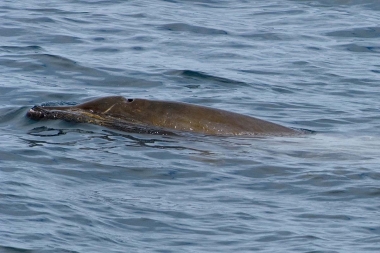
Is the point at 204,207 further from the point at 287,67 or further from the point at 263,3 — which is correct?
the point at 263,3

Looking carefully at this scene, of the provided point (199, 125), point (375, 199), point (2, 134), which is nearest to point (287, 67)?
point (199, 125)

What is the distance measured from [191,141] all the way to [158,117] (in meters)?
0.58

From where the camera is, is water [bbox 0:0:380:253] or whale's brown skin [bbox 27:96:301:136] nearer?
water [bbox 0:0:380:253]

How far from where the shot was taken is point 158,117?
10.7m

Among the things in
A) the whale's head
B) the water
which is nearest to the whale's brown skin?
the whale's head

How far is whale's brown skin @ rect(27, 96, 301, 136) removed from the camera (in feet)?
34.9

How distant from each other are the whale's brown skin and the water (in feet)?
0.63

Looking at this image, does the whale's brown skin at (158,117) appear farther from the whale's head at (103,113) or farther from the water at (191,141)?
the water at (191,141)

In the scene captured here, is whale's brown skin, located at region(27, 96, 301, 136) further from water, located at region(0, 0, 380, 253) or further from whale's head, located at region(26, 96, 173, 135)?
water, located at region(0, 0, 380, 253)

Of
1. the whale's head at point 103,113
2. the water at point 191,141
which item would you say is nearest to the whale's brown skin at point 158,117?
the whale's head at point 103,113

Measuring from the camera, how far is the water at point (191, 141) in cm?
745

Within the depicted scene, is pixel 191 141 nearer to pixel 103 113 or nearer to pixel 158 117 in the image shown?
pixel 158 117

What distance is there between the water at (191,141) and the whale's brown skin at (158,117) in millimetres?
193

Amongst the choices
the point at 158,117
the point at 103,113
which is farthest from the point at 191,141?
the point at 103,113
